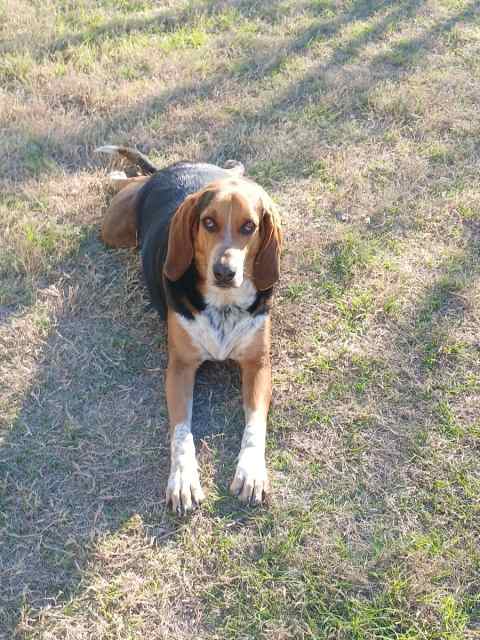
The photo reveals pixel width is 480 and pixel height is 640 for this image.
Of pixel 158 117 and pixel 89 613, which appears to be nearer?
pixel 89 613

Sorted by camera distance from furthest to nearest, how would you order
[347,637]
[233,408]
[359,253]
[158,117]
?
1. [158,117]
2. [359,253]
3. [233,408]
4. [347,637]

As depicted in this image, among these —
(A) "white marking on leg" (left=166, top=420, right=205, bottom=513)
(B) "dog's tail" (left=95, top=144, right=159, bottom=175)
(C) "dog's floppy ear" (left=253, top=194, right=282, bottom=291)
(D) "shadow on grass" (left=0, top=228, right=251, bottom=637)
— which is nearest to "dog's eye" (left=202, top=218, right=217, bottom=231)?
(C) "dog's floppy ear" (left=253, top=194, right=282, bottom=291)

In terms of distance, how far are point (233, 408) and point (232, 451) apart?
11.7 inches

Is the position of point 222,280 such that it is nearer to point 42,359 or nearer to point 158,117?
point 42,359

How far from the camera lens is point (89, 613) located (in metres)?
2.77

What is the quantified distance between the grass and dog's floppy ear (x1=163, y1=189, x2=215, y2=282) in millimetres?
646

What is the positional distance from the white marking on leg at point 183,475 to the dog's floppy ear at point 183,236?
2.85ft

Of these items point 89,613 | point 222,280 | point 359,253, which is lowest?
point 89,613

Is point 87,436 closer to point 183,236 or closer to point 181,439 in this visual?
point 181,439

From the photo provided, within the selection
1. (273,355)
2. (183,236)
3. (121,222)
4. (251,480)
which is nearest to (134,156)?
(121,222)

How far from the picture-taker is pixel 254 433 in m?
3.43

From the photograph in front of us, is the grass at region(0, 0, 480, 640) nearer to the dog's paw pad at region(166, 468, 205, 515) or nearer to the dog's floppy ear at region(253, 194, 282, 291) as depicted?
the dog's paw pad at region(166, 468, 205, 515)

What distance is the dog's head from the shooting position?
11.0ft

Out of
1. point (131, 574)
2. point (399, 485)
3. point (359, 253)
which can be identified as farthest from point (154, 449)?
point (359, 253)
